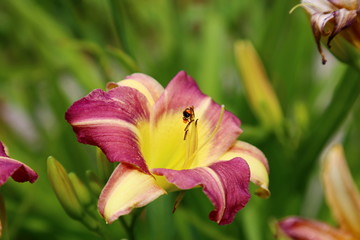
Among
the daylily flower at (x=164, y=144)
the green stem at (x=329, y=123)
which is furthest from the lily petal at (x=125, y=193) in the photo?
the green stem at (x=329, y=123)

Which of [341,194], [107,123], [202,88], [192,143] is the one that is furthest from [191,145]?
[202,88]

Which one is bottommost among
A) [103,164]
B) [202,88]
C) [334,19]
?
[202,88]

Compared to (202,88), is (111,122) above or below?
above

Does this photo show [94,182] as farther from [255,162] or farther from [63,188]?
[255,162]

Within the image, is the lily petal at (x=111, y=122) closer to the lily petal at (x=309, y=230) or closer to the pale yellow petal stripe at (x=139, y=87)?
the pale yellow petal stripe at (x=139, y=87)

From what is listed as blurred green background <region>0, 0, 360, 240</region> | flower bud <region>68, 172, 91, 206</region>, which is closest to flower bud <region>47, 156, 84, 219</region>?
flower bud <region>68, 172, 91, 206</region>

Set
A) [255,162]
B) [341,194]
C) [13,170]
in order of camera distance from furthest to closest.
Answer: [341,194]
[255,162]
[13,170]

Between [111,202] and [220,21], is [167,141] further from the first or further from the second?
[220,21]
